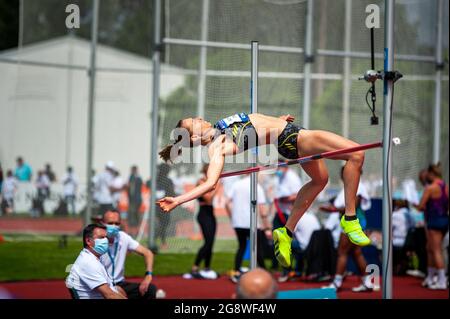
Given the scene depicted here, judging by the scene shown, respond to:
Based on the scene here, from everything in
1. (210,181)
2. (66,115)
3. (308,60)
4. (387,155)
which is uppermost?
(308,60)

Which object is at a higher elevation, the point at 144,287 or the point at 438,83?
the point at 438,83

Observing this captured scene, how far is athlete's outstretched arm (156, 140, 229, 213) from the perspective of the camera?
5.55 m

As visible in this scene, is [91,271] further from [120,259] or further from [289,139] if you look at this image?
[289,139]

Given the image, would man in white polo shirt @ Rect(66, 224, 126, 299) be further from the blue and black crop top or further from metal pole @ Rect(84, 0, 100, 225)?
metal pole @ Rect(84, 0, 100, 225)

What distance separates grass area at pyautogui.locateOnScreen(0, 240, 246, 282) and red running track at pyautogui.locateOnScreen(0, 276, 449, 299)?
0.69 metres

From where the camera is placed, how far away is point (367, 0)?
531 inches

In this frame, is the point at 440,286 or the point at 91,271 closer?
the point at 91,271

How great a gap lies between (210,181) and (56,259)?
344 inches

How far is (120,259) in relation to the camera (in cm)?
813

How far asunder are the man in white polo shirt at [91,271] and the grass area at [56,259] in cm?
529

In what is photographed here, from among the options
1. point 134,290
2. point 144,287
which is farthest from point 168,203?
point 134,290

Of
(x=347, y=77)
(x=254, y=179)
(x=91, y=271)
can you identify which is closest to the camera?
(x=91, y=271)

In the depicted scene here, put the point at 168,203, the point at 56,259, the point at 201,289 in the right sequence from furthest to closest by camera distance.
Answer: the point at 56,259 → the point at 201,289 → the point at 168,203
